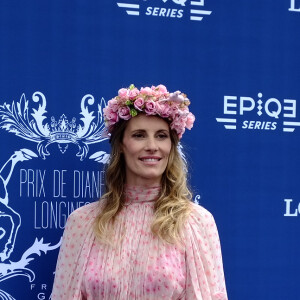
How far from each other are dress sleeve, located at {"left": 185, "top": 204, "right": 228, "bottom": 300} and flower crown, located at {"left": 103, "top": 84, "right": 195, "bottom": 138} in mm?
328

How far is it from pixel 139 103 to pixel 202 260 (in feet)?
1.94

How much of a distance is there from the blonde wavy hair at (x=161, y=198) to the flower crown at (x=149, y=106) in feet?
0.11

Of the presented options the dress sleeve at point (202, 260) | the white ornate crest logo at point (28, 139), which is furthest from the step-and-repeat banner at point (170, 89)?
the dress sleeve at point (202, 260)

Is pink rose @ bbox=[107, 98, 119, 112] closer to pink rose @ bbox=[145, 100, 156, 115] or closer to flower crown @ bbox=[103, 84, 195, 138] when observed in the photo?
flower crown @ bbox=[103, 84, 195, 138]

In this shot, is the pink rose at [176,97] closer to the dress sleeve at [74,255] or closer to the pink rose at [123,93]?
the pink rose at [123,93]

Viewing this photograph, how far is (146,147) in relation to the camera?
2516 mm

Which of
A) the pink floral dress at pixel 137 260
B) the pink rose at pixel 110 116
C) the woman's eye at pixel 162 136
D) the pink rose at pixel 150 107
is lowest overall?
the pink floral dress at pixel 137 260

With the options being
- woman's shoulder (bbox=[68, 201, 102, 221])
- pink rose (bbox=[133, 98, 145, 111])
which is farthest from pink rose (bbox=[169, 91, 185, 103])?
woman's shoulder (bbox=[68, 201, 102, 221])

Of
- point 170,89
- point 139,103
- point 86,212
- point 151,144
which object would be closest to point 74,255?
point 86,212

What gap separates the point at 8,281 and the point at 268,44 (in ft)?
4.76

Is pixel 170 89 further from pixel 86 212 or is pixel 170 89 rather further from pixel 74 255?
pixel 74 255

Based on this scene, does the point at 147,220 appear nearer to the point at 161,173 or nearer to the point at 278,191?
the point at 161,173

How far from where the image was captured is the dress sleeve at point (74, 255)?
2500 millimetres

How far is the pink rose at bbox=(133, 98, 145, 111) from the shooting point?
254 cm
